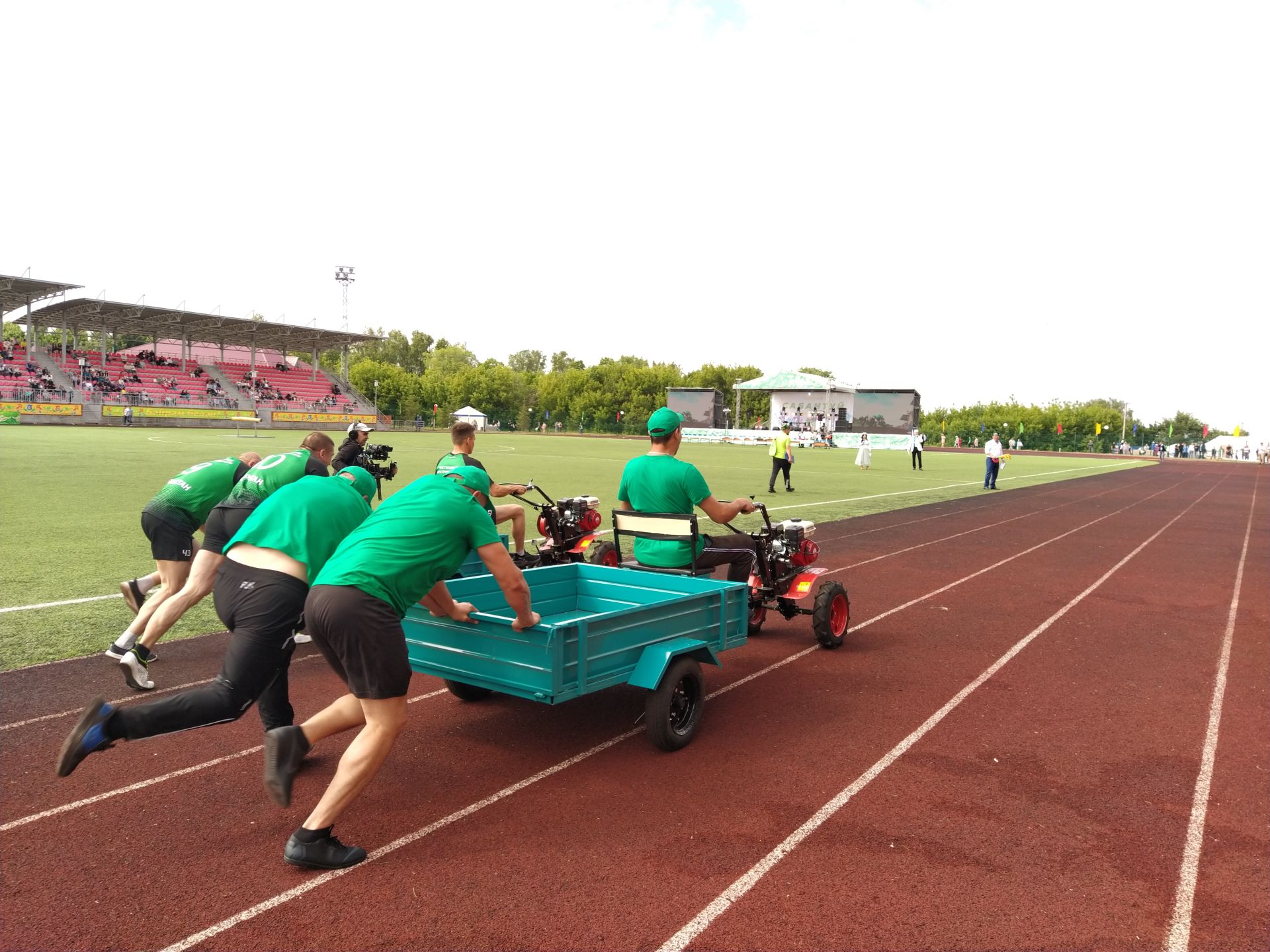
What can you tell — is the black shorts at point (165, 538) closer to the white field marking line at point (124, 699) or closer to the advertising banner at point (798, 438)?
the white field marking line at point (124, 699)

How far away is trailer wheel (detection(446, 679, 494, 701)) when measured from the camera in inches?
214

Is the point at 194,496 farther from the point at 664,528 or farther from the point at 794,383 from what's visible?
the point at 794,383

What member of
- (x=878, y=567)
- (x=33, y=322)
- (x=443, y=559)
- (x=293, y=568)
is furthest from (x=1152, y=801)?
(x=33, y=322)

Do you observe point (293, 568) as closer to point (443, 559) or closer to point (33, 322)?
point (443, 559)

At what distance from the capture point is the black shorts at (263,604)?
12.2ft

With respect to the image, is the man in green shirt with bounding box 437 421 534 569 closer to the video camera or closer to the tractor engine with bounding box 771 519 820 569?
the video camera

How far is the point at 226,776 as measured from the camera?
4.25 metres

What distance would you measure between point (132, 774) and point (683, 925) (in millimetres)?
2894

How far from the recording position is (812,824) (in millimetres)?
3922

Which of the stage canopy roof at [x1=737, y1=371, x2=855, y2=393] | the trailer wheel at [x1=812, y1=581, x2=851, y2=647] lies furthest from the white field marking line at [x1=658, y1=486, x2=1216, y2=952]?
the stage canopy roof at [x1=737, y1=371, x2=855, y2=393]

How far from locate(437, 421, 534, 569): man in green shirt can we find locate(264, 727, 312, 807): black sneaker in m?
3.46

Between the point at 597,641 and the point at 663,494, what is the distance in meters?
1.72

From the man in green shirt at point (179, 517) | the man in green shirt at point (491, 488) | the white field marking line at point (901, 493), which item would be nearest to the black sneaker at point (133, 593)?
the man in green shirt at point (179, 517)

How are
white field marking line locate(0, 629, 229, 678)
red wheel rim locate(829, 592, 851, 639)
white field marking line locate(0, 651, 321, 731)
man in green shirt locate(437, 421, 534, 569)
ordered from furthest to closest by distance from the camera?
man in green shirt locate(437, 421, 534, 569)
red wheel rim locate(829, 592, 851, 639)
white field marking line locate(0, 629, 229, 678)
white field marking line locate(0, 651, 321, 731)
